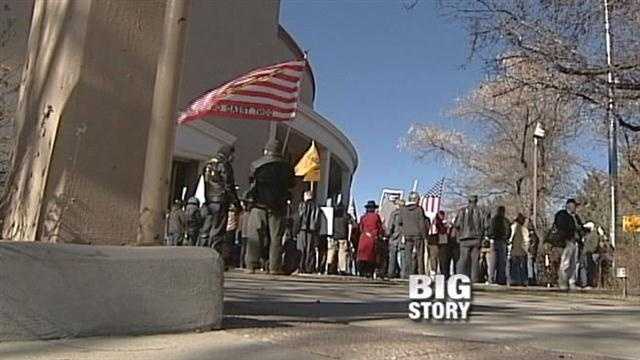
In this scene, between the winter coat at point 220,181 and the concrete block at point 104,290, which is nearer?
the concrete block at point 104,290

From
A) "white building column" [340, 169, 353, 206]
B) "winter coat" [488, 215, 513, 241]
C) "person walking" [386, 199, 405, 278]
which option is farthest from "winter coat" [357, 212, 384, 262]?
"white building column" [340, 169, 353, 206]

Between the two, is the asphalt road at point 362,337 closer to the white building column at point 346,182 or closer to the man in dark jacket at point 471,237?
the man in dark jacket at point 471,237

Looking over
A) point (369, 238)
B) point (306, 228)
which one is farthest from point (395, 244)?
point (306, 228)

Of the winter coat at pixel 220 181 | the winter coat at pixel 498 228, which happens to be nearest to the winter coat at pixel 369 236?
the winter coat at pixel 498 228

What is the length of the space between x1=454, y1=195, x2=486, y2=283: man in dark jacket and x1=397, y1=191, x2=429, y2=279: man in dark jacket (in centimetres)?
130

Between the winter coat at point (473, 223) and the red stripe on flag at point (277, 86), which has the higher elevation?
the red stripe on flag at point (277, 86)

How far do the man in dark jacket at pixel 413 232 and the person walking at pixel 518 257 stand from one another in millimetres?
3108

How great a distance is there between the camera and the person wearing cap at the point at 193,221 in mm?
13218

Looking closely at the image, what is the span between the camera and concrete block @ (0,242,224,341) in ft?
13.2

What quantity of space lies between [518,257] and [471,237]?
221 cm

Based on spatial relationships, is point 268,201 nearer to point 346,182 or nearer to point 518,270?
point 518,270

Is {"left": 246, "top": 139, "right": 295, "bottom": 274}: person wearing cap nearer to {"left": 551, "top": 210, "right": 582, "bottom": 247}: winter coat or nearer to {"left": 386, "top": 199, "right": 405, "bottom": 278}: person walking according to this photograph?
{"left": 386, "top": 199, "right": 405, "bottom": 278}: person walking

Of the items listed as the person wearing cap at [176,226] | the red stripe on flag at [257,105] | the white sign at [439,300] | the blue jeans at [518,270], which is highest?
the red stripe on flag at [257,105]

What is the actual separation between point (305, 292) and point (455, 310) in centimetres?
260
